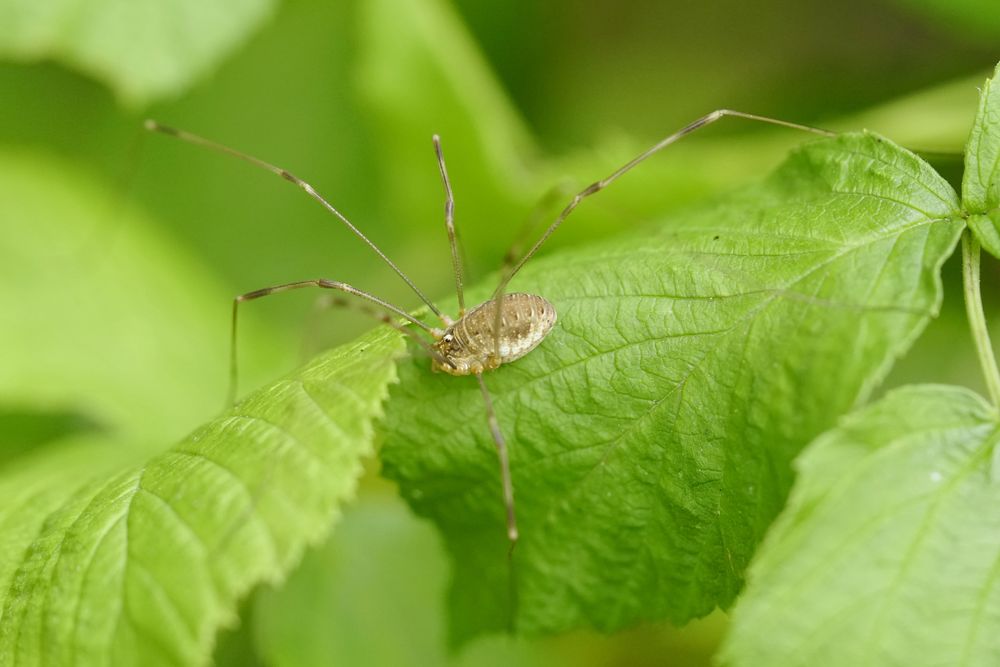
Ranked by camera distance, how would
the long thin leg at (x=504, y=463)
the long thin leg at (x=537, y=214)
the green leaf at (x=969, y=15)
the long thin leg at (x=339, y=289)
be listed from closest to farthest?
the long thin leg at (x=504, y=463) < the long thin leg at (x=339, y=289) < the long thin leg at (x=537, y=214) < the green leaf at (x=969, y=15)

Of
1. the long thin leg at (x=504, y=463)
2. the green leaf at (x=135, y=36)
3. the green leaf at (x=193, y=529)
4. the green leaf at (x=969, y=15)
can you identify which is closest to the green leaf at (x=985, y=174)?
the long thin leg at (x=504, y=463)

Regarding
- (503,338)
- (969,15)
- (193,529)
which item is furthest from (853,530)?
(969,15)

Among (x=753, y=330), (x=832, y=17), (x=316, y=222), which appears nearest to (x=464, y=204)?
(x=316, y=222)

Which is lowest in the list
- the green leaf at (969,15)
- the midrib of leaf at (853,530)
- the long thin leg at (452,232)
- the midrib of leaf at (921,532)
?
the midrib of leaf at (921,532)

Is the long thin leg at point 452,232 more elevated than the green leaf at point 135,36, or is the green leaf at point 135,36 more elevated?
the green leaf at point 135,36

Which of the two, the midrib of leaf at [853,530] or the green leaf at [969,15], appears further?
the green leaf at [969,15]

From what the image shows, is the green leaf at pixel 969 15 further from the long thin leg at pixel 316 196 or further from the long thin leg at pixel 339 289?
the long thin leg at pixel 339 289

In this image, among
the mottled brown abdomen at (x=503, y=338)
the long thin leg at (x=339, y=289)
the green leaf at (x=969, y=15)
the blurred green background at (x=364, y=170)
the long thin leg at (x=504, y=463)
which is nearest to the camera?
the long thin leg at (x=504, y=463)
